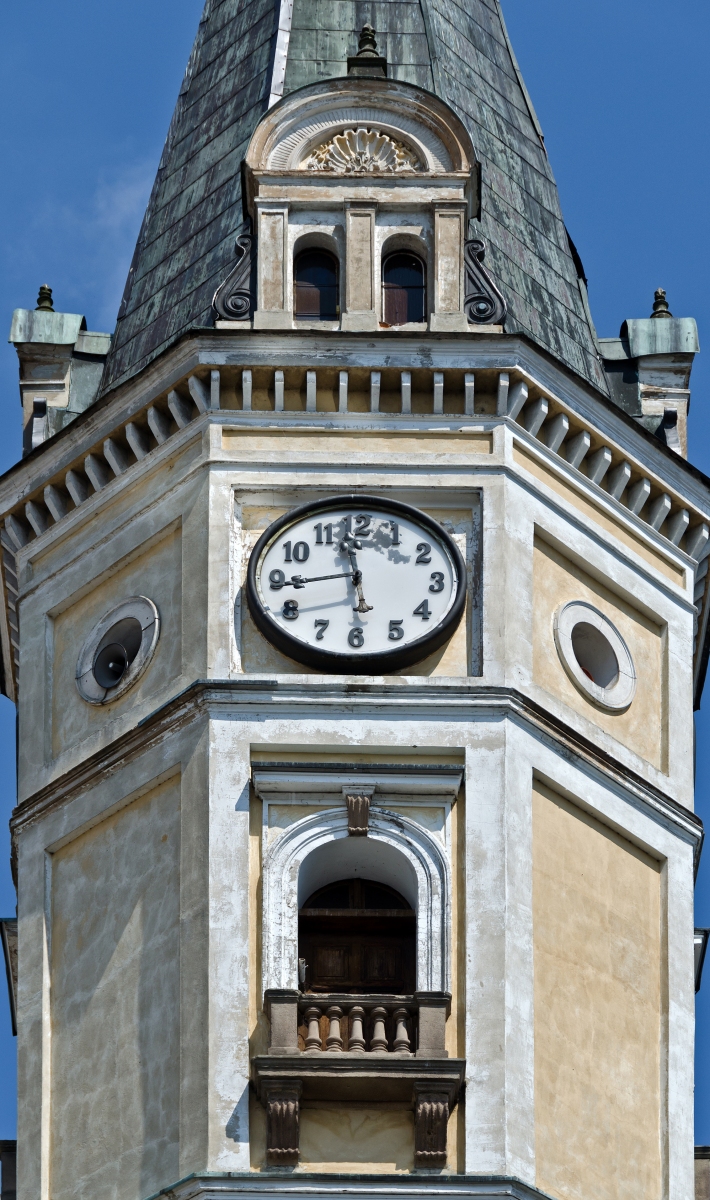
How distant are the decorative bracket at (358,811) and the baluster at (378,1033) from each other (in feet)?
5.80

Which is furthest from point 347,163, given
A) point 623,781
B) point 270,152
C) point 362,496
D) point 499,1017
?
point 499,1017

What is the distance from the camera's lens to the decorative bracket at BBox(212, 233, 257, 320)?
3806cm

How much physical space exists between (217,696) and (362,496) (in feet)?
8.25

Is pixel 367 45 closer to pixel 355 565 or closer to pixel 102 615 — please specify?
pixel 355 565

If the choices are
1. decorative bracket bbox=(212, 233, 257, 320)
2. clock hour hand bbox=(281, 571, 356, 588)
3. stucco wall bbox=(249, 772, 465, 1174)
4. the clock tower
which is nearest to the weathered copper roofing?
the clock tower

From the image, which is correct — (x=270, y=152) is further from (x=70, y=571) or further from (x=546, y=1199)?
(x=546, y=1199)

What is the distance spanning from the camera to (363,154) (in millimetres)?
39406

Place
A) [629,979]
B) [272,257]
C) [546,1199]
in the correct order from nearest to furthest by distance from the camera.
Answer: [546,1199] → [629,979] → [272,257]

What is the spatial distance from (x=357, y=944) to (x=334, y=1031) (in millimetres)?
1679

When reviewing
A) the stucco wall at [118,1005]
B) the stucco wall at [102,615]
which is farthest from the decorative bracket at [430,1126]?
the stucco wall at [102,615]

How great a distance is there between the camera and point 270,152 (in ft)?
129

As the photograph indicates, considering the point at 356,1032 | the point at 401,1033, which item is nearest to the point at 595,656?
the point at 401,1033

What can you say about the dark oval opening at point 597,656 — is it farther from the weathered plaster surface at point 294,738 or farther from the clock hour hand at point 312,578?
the clock hour hand at point 312,578

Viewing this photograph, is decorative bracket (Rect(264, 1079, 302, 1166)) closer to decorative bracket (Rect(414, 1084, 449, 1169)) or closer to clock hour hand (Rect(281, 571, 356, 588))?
decorative bracket (Rect(414, 1084, 449, 1169))
